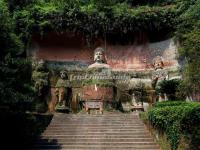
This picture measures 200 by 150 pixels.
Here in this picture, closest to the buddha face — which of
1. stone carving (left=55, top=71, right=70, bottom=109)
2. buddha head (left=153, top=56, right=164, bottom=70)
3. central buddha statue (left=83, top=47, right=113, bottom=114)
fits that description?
buddha head (left=153, top=56, right=164, bottom=70)

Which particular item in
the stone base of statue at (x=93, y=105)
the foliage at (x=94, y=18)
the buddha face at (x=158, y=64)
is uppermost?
the foliage at (x=94, y=18)

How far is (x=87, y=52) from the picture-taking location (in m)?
24.7

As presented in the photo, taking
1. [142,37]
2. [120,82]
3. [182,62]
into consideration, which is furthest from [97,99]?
[142,37]

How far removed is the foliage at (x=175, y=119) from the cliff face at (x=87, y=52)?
11.7m

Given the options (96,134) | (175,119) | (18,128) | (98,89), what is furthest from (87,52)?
(175,119)

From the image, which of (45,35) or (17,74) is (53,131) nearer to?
(17,74)

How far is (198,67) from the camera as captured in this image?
16.0 m

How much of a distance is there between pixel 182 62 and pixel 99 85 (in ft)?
19.7

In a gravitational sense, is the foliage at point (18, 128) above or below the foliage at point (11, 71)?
below

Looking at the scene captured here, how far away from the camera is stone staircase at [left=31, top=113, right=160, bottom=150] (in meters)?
12.6

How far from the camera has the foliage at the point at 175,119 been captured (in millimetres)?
10633

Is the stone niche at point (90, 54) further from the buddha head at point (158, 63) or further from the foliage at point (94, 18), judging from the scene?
the foliage at point (94, 18)

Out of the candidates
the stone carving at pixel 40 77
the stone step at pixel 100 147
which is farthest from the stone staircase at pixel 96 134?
the stone carving at pixel 40 77

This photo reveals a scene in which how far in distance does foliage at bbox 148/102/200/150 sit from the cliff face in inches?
462
